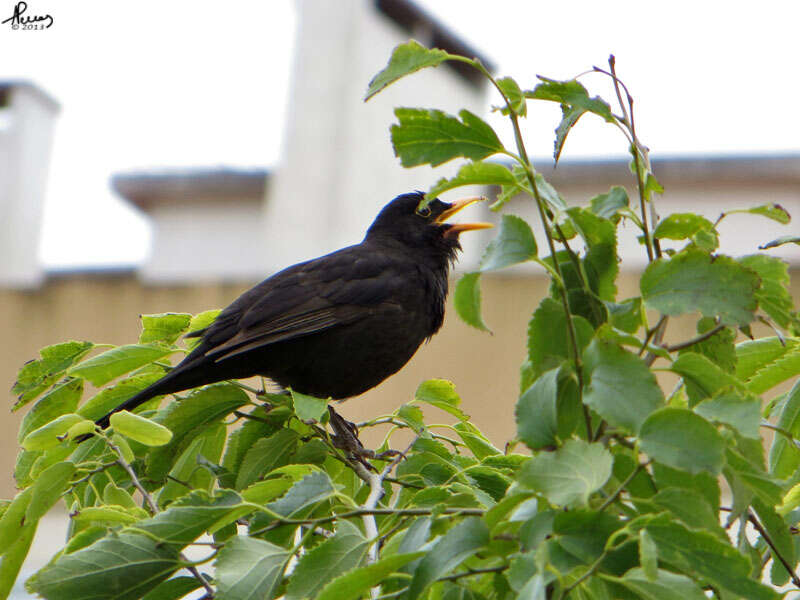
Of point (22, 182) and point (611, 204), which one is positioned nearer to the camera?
point (611, 204)

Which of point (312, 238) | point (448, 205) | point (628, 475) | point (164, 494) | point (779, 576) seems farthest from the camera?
point (312, 238)

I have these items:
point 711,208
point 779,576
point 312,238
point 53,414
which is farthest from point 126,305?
point 779,576

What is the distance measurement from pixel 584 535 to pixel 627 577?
64 millimetres

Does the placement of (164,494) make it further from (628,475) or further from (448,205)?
(448,205)

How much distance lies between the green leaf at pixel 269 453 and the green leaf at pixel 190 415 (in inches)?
3.8

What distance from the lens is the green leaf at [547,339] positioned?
127cm

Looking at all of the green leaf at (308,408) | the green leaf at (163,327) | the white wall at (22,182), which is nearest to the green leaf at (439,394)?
the green leaf at (308,408)

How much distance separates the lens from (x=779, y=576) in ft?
5.77

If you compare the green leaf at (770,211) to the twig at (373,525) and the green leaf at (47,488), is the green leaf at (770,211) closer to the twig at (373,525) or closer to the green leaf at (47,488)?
the twig at (373,525)

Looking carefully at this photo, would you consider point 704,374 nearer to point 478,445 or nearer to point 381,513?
point 381,513

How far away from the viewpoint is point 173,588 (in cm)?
158

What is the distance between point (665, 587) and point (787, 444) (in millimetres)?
812

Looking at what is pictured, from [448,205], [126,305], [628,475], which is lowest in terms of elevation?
[126,305]

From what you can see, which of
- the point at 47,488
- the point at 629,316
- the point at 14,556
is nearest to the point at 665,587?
the point at 629,316
